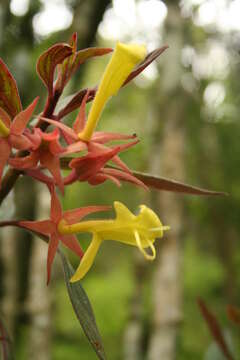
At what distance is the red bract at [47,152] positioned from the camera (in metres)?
0.31

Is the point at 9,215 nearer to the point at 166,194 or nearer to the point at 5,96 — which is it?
the point at 5,96

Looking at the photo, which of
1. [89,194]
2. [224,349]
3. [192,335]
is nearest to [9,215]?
[224,349]

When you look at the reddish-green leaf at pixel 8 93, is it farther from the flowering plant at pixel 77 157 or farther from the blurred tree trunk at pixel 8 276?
the blurred tree trunk at pixel 8 276

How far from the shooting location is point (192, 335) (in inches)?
119

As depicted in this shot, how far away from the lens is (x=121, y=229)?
34cm

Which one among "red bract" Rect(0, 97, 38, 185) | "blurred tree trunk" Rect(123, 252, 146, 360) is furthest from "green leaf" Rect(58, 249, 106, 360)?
"blurred tree trunk" Rect(123, 252, 146, 360)

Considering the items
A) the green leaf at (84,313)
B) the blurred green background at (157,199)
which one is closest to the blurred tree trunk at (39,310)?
the blurred green background at (157,199)

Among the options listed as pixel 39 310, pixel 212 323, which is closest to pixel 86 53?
pixel 212 323

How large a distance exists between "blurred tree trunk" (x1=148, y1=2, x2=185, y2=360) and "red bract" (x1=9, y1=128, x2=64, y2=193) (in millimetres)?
742

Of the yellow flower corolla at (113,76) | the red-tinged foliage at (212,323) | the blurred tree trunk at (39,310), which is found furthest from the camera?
the blurred tree trunk at (39,310)

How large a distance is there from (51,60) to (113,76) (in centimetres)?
6

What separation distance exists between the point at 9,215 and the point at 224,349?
1.13 feet

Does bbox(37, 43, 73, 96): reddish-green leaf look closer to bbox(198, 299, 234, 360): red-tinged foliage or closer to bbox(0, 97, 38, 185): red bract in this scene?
bbox(0, 97, 38, 185): red bract

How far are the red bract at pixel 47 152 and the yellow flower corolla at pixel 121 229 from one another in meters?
0.04
